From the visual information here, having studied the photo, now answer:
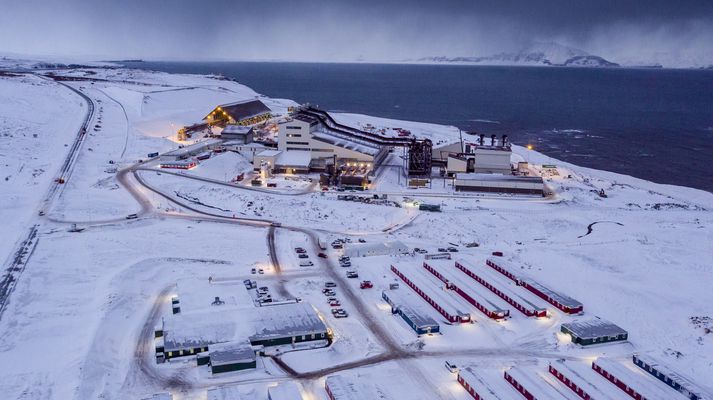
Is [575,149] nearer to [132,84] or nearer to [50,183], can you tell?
[50,183]

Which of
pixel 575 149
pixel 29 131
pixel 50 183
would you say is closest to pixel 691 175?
pixel 575 149

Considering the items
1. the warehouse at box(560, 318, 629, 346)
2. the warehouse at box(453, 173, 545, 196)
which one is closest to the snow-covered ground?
the warehouse at box(560, 318, 629, 346)

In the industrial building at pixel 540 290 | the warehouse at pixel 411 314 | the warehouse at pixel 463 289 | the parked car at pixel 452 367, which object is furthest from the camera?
the industrial building at pixel 540 290

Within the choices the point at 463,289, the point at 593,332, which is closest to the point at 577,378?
the point at 593,332

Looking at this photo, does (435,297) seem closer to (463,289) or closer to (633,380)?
(463,289)

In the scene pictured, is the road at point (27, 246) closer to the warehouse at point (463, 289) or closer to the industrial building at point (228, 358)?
the industrial building at point (228, 358)

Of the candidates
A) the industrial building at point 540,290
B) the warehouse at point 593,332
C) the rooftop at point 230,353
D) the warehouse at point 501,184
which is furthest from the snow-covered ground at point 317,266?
the warehouse at point 501,184

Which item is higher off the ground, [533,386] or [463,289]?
[463,289]
